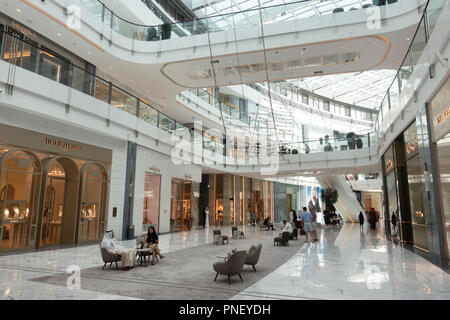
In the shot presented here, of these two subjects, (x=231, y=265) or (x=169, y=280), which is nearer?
(x=231, y=265)

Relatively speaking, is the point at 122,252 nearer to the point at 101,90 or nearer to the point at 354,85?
the point at 101,90

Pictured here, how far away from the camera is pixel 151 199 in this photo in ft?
54.6

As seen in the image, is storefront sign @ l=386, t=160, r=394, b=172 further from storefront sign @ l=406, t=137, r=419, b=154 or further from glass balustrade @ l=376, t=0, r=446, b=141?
storefront sign @ l=406, t=137, r=419, b=154

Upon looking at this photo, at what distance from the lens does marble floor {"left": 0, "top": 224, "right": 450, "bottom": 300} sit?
5078 millimetres

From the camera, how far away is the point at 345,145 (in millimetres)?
19328

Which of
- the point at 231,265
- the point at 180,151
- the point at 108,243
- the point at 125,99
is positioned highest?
the point at 125,99

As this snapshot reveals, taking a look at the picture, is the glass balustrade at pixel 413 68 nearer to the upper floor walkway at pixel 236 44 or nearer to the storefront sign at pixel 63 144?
the upper floor walkway at pixel 236 44

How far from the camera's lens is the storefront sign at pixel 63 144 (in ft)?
34.9

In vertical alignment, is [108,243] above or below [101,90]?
below

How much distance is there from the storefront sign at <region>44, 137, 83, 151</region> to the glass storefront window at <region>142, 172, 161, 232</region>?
4.84m

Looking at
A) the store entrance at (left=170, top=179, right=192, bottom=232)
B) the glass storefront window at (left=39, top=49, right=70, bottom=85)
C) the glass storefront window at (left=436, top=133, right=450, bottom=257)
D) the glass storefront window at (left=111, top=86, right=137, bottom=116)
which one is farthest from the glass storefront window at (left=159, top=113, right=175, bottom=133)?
the glass storefront window at (left=436, top=133, right=450, bottom=257)

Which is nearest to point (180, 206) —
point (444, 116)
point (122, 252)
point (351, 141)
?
point (351, 141)

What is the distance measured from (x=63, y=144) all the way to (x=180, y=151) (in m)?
8.11

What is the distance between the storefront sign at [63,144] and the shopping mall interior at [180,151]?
0.25 ft
